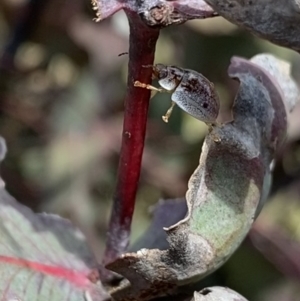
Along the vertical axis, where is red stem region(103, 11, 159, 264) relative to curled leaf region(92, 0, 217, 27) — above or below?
below

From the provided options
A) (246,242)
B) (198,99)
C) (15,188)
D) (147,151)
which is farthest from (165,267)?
(147,151)

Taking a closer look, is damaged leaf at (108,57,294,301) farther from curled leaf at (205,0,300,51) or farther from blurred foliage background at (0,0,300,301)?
blurred foliage background at (0,0,300,301)

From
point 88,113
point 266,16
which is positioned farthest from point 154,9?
point 88,113

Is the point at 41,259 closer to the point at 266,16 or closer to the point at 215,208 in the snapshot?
the point at 215,208

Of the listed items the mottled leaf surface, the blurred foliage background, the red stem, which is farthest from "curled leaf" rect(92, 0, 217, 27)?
the blurred foliage background

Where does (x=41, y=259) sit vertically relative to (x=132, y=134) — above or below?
below

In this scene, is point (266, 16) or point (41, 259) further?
point (41, 259)

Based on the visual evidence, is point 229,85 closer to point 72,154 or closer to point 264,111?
point 72,154
